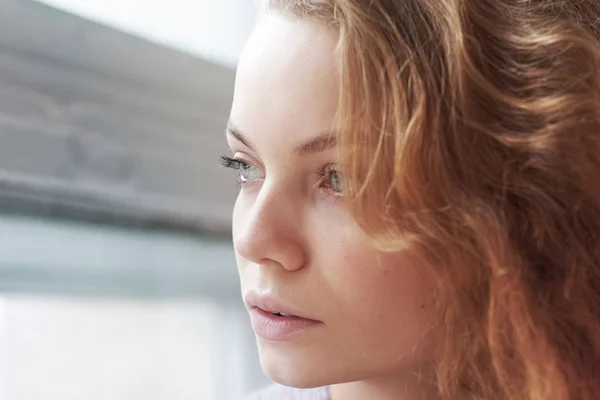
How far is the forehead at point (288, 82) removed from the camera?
0.71 m

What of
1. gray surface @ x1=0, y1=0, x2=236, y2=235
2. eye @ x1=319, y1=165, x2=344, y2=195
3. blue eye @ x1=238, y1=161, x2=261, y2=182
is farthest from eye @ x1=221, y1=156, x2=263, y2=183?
gray surface @ x1=0, y1=0, x2=236, y2=235

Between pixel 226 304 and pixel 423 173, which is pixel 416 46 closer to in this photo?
pixel 423 173

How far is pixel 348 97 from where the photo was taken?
69 cm

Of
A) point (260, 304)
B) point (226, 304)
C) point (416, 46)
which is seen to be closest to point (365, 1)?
point (416, 46)

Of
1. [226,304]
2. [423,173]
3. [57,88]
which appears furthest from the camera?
[226,304]

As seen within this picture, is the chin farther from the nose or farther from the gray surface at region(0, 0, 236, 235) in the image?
the gray surface at region(0, 0, 236, 235)

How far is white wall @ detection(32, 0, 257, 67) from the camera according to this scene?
3.30ft

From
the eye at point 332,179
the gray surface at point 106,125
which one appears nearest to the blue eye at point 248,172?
the eye at point 332,179

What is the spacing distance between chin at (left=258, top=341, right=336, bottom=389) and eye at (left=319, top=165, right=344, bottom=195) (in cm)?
16

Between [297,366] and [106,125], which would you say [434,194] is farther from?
[106,125]

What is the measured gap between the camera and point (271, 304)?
2.46ft

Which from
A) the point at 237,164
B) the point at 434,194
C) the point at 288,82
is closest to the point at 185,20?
the point at 237,164

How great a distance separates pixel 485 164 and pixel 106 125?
0.53 metres

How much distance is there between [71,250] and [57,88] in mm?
207
